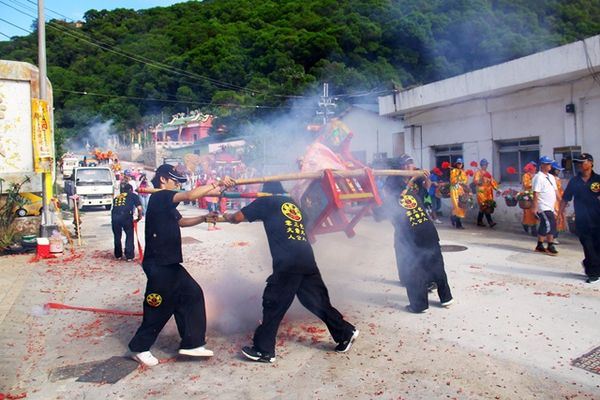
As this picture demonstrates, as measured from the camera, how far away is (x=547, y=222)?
8.58 meters

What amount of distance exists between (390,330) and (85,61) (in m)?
53.8

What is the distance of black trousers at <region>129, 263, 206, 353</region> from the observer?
4.56 metres

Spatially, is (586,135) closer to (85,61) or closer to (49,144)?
(49,144)

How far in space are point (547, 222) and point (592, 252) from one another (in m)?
1.75

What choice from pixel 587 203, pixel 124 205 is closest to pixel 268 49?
pixel 124 205

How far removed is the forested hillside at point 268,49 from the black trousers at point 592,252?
10885mm

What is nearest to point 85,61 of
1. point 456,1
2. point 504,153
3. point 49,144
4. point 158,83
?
point 158,83

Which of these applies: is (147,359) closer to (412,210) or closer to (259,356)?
(259,356)

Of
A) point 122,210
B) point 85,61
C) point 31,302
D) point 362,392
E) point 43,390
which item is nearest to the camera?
point 362,392

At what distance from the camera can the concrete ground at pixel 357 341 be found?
13.2 ft

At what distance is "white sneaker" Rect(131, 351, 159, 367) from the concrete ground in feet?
0.36

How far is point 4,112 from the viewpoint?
1115 cm

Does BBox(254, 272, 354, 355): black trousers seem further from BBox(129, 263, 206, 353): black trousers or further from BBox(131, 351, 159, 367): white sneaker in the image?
BBox(131, 351, 159, 367): white sneaker

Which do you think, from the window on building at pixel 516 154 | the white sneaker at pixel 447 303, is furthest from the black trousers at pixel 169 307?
the window on building at pixel 516 154
